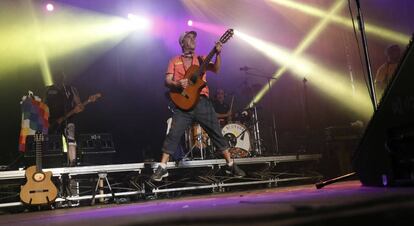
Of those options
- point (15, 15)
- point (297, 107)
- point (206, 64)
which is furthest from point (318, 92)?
point (15, 15)

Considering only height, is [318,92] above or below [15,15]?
below

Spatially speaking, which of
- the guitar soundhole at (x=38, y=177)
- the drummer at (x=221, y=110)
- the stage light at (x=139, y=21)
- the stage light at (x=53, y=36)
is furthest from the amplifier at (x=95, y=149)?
the stage light at (x=139, y=21)

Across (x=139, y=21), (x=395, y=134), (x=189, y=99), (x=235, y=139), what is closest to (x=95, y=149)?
(x=189, y=99)

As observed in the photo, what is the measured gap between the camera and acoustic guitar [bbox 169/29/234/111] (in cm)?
502

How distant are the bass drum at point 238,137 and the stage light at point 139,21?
10.7ft

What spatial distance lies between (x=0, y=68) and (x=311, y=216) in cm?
809

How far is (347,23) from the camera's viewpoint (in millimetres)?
8992

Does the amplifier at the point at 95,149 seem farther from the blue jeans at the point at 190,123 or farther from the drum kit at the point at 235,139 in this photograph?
the drum kit at the point at 235,139

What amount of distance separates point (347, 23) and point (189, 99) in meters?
5.50

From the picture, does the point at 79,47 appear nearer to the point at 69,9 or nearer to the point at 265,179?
the point at 69,9

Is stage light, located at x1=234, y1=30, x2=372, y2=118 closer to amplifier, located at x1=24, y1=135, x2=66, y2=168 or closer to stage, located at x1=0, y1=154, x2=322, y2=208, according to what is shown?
stage, located at x1=0, y1=154, x2=322, y2=208

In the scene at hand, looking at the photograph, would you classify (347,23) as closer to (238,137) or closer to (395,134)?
(238,137)

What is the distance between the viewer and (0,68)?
816 centimetres

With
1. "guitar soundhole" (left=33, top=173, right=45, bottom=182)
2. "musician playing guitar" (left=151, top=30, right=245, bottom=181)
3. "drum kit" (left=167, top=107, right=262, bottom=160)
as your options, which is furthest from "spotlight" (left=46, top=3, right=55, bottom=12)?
"musician playing guitar" (left=151, top=30, right=245, bottom=181)
